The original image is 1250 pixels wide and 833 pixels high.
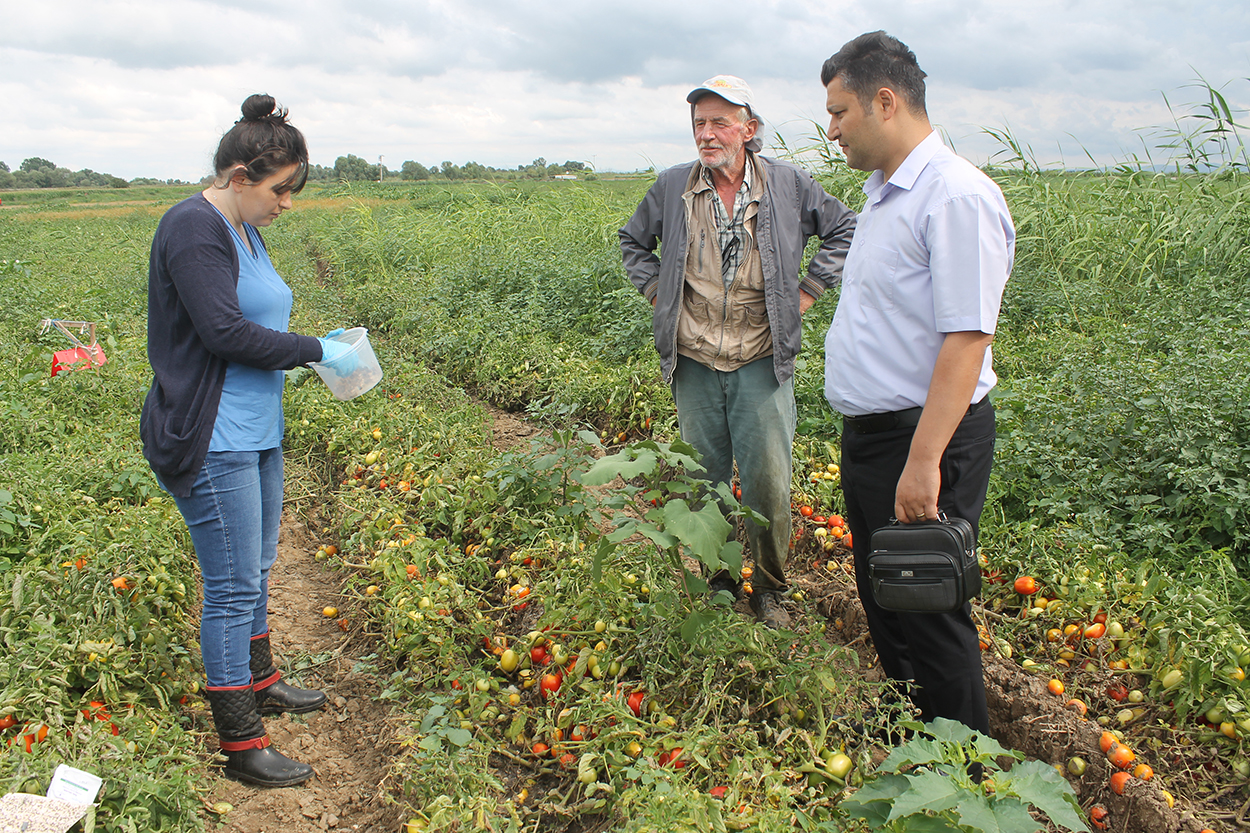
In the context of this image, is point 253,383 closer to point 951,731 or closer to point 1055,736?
point 951,731

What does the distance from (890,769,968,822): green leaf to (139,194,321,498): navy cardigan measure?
191 centimetres

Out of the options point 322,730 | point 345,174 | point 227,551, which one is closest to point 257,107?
point 227,551

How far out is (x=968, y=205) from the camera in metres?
1.66

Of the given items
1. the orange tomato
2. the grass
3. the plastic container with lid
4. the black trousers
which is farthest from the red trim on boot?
the orange tomato

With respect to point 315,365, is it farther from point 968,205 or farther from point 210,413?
point 968,205

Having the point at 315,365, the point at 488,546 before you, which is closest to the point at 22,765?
the point at 315,365

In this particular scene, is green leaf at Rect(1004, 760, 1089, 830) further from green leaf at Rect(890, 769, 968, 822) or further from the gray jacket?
the gray jacket

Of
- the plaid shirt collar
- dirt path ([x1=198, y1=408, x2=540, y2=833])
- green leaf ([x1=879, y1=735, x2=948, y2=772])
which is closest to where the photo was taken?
green leaf ([x1=879, y1=735, x2=948, y2=772])

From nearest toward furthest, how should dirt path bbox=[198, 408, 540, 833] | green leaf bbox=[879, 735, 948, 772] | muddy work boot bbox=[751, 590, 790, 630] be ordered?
1. green leaf bbox=[879, 735, 948, 772]
2. dirt path bbox=[198, 408, 540, 833]
3. muddy work boot bbox=[751, 590, 790, 630]

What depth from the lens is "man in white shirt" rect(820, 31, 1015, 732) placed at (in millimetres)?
1676

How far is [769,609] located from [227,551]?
75.6 inches

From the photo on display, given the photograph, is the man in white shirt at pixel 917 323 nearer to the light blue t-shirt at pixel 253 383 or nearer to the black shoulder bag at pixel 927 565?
the black shoulder bag at pixel 927 565

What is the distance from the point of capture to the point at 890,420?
1.91m

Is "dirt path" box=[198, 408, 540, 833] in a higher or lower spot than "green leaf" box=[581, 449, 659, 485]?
lower
